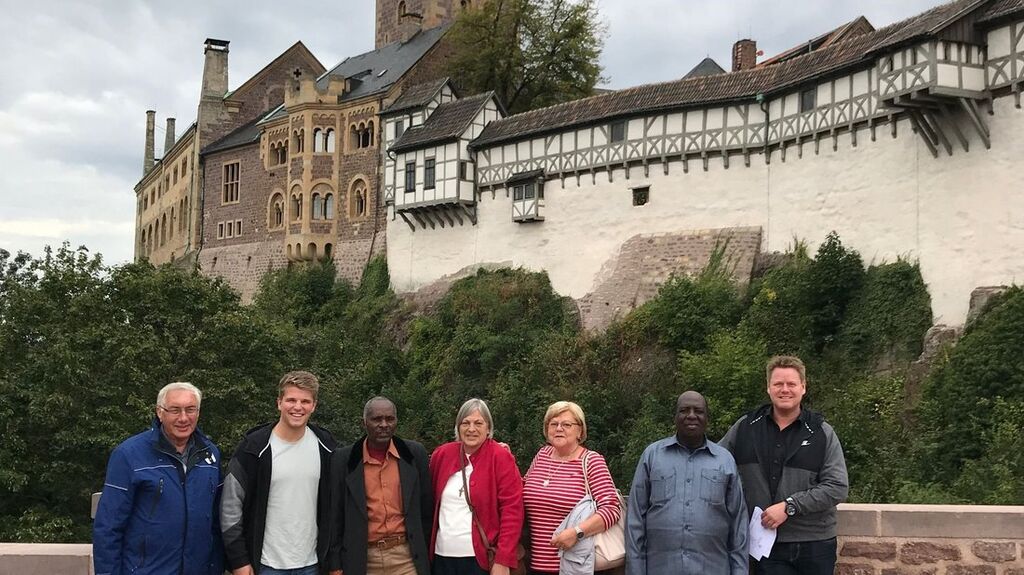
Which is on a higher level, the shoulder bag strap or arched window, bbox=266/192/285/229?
arched window, bbox=266/192/285/229

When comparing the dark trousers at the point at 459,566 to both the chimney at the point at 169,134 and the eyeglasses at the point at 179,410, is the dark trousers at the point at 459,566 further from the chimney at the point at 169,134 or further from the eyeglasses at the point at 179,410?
the chimney at the point at 169,134

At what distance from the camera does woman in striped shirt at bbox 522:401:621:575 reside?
6.32m

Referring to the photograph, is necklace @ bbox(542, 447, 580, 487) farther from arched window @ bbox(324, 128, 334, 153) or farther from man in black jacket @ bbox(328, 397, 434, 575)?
arched window @ bbox(324, 128, 334, 153)

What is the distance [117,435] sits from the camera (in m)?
21.9

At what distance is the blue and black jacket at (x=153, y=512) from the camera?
575 centimetres

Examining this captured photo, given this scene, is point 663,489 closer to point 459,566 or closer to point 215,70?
point 459,566

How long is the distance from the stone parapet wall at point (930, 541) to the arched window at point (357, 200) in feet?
109

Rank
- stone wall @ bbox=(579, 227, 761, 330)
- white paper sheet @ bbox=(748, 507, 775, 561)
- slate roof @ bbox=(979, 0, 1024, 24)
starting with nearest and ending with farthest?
white paper sheet @ bbox=(748, 507, 775, 561), slate roof @ bbox=(979, 0, 1024, 24), stone wall @ bbox=(579, 227, 761, 330)

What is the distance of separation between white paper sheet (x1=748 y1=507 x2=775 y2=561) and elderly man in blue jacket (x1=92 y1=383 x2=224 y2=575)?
3032 mm

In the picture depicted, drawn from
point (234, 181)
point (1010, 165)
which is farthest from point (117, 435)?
point (234, 181)

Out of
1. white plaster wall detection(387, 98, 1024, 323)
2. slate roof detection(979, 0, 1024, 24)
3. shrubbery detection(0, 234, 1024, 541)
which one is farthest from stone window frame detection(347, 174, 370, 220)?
slate roof detection(979, 0, 1024, 24)

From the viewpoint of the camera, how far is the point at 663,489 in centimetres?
623

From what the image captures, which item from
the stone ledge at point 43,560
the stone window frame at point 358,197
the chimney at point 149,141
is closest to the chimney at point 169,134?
the chimney at point 149,141

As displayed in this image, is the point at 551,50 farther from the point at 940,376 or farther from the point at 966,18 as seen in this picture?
the point at 940,376
